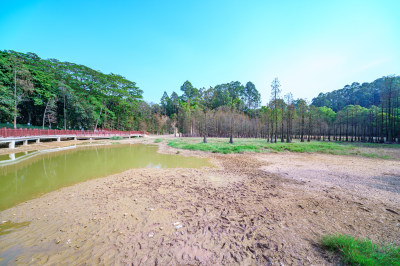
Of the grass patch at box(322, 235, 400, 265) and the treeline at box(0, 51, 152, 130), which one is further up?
the treeline at box(0, 51, 152, 130)

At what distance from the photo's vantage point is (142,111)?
203 ft

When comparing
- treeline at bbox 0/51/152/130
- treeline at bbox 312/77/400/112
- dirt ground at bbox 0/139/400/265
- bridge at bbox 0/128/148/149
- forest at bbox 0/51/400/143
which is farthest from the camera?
treeline at bbox 312/77/400/112

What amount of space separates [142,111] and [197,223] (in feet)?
210

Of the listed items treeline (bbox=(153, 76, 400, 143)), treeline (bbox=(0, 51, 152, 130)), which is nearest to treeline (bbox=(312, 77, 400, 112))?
treeline (bbox=(153, 76, 400, 143))

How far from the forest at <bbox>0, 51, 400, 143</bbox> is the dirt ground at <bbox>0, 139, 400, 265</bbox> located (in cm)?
2121

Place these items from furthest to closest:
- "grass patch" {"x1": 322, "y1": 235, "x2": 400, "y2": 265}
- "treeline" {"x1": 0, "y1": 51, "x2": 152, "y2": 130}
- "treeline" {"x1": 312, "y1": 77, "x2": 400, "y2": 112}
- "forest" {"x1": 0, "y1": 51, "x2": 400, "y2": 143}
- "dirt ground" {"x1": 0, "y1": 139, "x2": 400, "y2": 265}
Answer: "treeline" {"x1": 312, "y1": 77, "x2": 400, "y2": 112} → "forest" {"x1": 0, "y1": 51, "x2": 400, "y2": 143} → "treeline" {"x1": 0, "y1": 51, "x2": 152, "y2": 130} → "dirt ground" {"x1": 0, "y1": 139, "x2": 400, "y2": 265} → "grass patch" {"x1": 322, "y1": 235, "x2": 400, "y2": 265}

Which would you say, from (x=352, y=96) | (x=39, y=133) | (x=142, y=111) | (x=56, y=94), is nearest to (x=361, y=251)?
(x=39, y=133)

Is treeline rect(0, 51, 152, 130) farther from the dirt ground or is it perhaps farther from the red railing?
the dirt ground

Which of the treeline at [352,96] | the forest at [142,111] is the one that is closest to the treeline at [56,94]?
the forest at [142,111]

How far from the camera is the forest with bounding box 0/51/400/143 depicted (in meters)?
28.1

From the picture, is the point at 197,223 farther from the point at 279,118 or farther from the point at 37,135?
the point at 279,118

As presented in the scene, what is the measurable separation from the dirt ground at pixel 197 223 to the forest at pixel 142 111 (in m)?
21.2

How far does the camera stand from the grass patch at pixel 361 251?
91.5 inches

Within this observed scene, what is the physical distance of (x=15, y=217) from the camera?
13.3 ft
